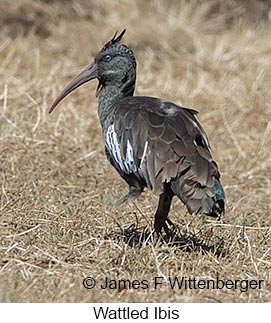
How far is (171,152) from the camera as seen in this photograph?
504 cm

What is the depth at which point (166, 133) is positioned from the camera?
16.7 feet

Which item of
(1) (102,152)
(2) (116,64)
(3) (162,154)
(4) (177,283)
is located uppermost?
(1) (102,152)

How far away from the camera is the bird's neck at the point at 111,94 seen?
18.5 ft

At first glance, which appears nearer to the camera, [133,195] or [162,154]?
[162,154]

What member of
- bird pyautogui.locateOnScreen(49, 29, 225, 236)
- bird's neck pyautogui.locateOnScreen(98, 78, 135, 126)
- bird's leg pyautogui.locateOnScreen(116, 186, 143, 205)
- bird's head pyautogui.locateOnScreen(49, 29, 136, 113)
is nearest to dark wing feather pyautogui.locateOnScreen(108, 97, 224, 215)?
bird pyautogui.locateOnScreen(49, 29, 225, 236)

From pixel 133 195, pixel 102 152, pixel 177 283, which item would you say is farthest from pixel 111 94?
pixel 102 152

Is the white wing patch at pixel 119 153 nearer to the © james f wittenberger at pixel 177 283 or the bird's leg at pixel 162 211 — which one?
the bird's leg at pixel 162 211

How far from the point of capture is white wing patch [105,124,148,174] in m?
5.19

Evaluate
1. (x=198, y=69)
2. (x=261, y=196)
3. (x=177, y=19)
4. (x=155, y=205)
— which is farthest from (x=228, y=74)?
(x=155, y=205)

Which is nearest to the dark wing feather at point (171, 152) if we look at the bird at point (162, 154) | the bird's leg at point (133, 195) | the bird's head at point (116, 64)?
the bird at point (162, 154)

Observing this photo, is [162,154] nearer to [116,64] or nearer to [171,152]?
[171,152]

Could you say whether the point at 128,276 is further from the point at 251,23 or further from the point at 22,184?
the point at 251,23

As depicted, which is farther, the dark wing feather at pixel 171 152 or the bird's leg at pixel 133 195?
the bird's leg at pixel 133 195

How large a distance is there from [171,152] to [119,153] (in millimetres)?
361
